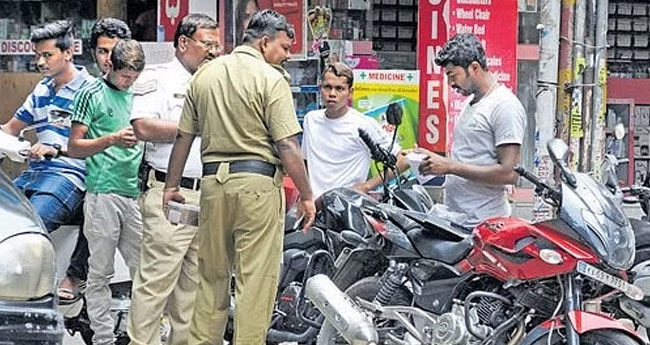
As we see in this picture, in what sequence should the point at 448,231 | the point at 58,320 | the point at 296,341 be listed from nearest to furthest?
the point at 58,320 < the point at 448,231 < the point at 296,341

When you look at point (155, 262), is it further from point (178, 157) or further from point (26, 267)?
point (26, 267)

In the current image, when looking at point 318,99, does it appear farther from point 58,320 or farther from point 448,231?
point 58,320

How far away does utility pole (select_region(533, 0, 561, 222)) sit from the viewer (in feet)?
29.9

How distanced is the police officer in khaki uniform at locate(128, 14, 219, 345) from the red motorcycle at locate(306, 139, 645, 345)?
818mm

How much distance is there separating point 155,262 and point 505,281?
6.28ft

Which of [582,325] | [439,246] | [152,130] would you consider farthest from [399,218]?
[152,130]

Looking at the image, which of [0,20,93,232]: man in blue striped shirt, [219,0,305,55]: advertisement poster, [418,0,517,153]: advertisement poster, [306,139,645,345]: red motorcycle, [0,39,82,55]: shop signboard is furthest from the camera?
[0,39,82,55]: shop signboard

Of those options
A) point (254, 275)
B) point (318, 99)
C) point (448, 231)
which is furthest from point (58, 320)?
point (318, 99)

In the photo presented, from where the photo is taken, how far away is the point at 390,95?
9.15 meters

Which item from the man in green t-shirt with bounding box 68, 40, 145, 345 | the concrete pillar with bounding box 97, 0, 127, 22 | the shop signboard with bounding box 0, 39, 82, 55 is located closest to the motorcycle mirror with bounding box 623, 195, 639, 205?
the man in green t-shirt with bounding box 68, 40, 145, 345

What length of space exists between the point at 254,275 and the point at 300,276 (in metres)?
1.02

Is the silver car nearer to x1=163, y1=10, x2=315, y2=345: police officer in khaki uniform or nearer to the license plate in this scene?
x1=163, y1=10, x2=315, y2=345: police officer in khaki uniform

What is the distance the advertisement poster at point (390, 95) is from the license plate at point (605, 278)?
3.84 m

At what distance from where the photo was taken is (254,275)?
5.78 m
